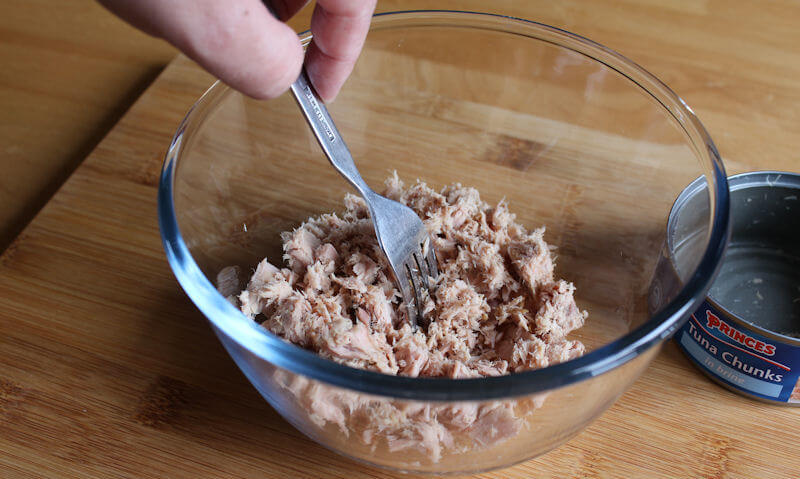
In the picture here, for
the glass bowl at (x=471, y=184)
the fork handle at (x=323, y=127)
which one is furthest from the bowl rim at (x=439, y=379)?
the fork handle at (x=323, y=127)

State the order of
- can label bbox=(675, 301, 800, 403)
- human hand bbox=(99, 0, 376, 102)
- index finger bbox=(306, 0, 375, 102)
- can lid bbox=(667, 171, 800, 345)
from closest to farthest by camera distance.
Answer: human hand bbox=(99, 0, 376, 102) < index finger bbox=(306, 0, 375, 102) < can label bbox=(675, 301, 800, 403) < can lid bbox=(667, 171, 800, 345)

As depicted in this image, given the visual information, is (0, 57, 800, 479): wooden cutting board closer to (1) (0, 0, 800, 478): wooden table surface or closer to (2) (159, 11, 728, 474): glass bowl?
(1) (0, 0, 800, 478): wooden table surface

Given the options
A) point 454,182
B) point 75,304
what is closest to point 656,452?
point 454,182

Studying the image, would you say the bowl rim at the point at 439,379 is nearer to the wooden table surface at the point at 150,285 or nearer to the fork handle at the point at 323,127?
the fork handle at the point at 323,127

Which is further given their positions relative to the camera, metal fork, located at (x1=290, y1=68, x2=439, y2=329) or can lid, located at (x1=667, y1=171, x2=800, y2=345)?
can lid, located at (x1=667, y1=171, x2=800, y2=345)

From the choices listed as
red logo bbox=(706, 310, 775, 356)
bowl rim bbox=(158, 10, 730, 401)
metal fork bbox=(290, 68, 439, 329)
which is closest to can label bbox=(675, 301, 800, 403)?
red logo bbox=(706, 310, 775, 356)

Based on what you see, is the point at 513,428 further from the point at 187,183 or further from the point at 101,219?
the point at 101,219

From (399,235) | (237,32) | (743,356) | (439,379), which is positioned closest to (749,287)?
(743,356)
